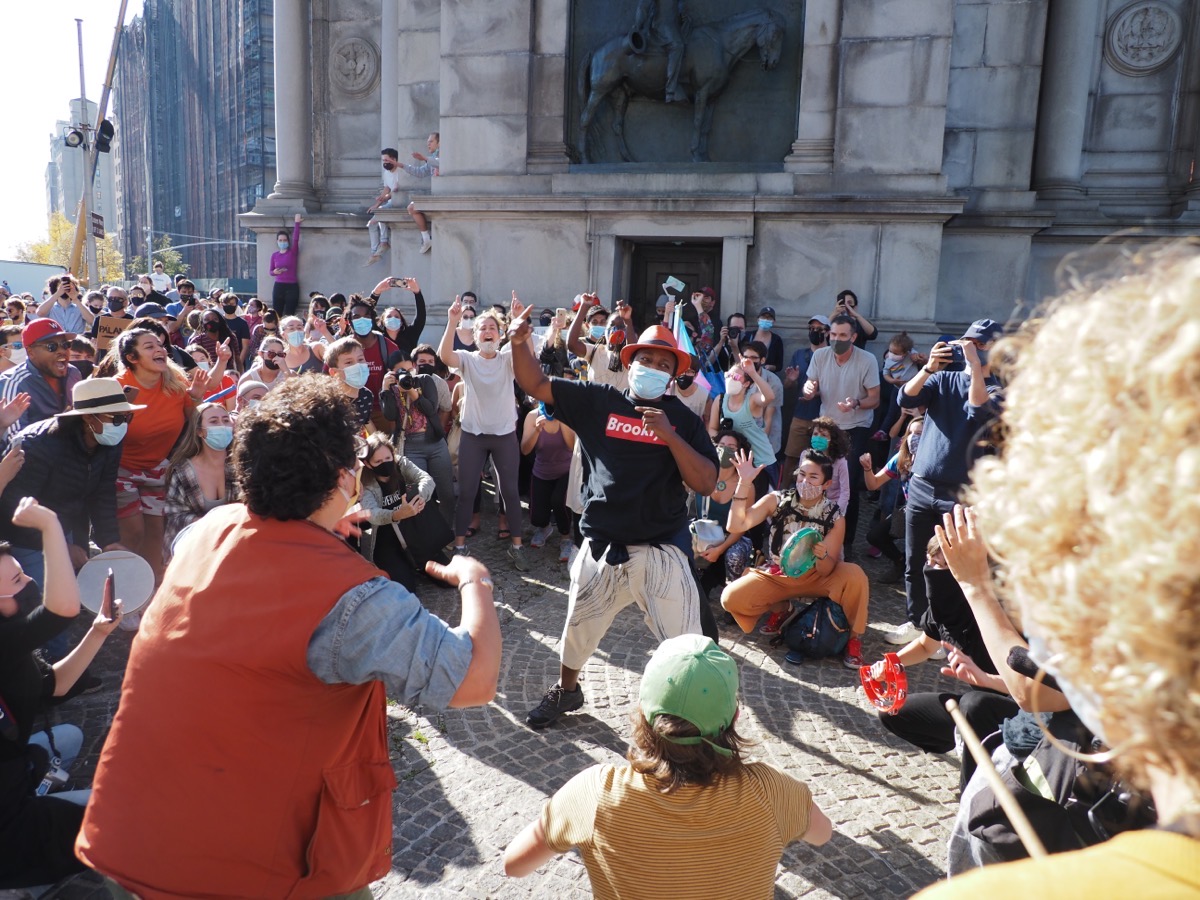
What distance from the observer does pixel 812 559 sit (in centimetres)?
545

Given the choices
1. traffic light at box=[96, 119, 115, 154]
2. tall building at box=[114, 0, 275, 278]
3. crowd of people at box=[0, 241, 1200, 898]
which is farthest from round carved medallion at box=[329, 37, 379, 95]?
tall building at box=[114, 0, 275, 278]

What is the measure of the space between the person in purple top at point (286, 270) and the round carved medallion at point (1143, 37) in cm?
1236

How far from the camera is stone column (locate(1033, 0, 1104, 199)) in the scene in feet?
35.9

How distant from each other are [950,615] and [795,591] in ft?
6.76

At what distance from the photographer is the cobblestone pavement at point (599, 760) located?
326 centimetres

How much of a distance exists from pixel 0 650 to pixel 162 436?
2.76 meters

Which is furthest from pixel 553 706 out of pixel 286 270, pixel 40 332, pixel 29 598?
pixel 286 270

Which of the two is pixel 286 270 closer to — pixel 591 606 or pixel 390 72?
pixel 390 72

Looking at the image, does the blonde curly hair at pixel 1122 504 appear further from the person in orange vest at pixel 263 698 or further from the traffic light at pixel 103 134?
the traffic light at pixel 103 134

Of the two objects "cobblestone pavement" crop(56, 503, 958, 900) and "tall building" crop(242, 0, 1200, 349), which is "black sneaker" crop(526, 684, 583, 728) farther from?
"tall building" crop(242, 0, 1200, 349)

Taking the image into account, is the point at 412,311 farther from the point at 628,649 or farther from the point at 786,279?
the point at 628,649

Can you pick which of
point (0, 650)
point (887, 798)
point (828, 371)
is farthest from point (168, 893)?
point (828, 371)

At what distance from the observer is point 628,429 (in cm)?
404

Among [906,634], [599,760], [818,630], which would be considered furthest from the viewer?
[906,634]
